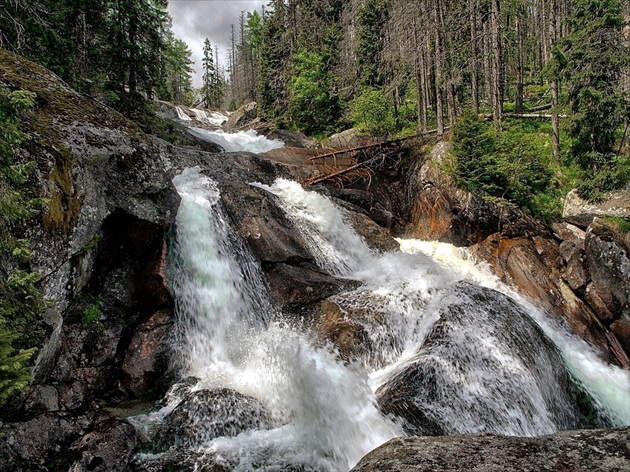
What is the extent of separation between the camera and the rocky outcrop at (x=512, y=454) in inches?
75.5

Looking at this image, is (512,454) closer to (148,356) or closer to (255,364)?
(255,364)

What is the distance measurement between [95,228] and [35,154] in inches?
66.8

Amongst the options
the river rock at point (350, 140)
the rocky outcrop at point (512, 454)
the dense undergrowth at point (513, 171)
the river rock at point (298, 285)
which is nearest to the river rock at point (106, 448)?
the river rock at point (298, 285)

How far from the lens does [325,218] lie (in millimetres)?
13195

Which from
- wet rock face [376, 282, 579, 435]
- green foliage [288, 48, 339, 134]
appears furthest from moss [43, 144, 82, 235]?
green foliage [288, 48, 339, 134]

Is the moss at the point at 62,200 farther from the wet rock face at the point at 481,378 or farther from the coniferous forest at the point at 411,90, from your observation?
the wet rock face at the point at 481,378

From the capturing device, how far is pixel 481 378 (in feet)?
22.6

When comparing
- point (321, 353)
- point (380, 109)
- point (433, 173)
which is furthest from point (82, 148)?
point (380, 109)

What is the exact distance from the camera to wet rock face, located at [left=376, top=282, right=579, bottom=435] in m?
6.15

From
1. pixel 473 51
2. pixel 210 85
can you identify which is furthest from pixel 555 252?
pixel 210 85

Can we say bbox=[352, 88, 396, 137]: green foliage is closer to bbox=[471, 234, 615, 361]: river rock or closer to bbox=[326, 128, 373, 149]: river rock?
bbox=[326, 128, 373, 149]: river rock

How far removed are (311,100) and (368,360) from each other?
25281 millimetres

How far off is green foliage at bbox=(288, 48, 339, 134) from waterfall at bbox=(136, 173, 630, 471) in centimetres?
1946

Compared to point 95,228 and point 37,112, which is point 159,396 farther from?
point 37,112
